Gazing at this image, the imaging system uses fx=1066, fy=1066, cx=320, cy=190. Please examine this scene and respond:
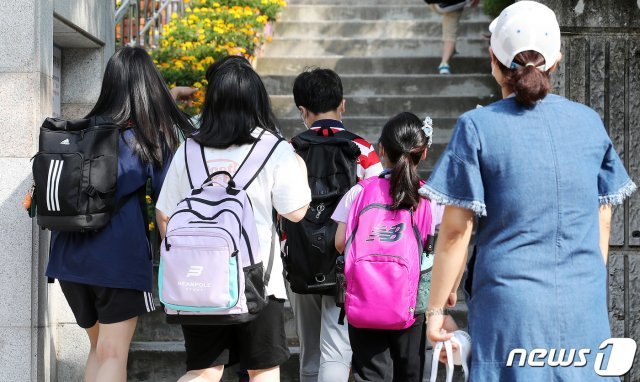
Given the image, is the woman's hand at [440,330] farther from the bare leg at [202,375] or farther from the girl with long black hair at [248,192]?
the bare leg at [202,375]

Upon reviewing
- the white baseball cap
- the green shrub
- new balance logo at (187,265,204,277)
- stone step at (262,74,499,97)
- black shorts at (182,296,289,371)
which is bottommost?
black shorts at (182,296,289,371)

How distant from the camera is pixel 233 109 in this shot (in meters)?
4.66

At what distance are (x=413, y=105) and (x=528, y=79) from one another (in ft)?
22.0

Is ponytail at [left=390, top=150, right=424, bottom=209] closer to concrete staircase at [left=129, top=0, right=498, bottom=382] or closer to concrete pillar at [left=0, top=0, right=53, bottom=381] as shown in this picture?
concrete pillar at [left=0, top=0, right=53, bottom=381]

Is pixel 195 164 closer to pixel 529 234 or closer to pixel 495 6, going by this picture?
pixel 529 234

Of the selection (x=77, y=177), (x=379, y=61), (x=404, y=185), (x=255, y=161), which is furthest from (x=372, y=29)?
(x=255, y=161)

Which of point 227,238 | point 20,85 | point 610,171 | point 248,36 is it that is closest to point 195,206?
point 227,238

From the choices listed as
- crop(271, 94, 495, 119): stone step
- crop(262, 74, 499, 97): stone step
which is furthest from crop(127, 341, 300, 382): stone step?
crop(262, 74, 499, 97): stone step

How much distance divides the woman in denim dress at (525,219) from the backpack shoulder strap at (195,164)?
1.38 meters

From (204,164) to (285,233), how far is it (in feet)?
3.37

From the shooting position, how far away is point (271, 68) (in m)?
11.1

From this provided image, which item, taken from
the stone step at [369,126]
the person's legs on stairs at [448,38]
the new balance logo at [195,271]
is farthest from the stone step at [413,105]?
the new balance logo at [195,271]

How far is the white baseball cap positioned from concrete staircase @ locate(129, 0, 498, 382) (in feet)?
17.7

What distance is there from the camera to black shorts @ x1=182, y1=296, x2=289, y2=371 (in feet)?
14.8
